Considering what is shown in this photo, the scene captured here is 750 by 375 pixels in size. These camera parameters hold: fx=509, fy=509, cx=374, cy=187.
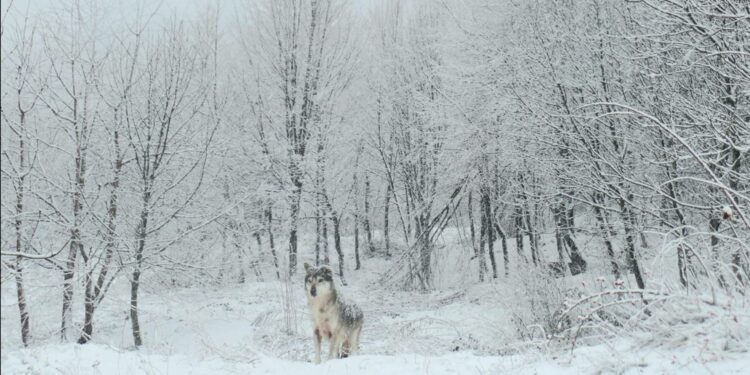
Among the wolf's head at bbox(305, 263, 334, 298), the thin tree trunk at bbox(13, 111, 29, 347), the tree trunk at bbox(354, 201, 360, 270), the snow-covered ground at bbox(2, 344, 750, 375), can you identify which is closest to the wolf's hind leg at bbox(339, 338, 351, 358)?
the wolf's head at bbox(305, 263, 334, 298)

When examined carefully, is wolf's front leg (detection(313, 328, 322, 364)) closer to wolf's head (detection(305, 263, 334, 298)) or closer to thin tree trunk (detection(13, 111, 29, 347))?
wolf's head (detection(305, 263, 334, 298))

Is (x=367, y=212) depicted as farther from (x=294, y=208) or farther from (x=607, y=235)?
(x=607, y=235)

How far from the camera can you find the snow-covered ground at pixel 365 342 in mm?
3131

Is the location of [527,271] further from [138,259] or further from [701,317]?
[138,259]

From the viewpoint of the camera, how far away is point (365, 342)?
8.37 m

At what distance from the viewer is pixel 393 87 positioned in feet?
56.4

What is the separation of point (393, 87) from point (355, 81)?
1552mm

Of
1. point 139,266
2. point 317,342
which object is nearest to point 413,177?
point 139,266

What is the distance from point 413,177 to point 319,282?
11.5 metres

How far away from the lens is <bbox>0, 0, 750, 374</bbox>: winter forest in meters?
4.00

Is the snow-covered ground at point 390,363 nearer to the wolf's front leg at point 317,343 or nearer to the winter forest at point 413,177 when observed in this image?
the winter forest at point 413,177

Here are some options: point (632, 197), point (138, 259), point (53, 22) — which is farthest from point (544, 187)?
point (53, 22)

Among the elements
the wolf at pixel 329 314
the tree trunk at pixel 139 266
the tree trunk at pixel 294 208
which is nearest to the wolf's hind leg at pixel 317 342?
the wolf at pixel 329 314

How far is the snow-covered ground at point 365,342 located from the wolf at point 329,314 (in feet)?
1.74
